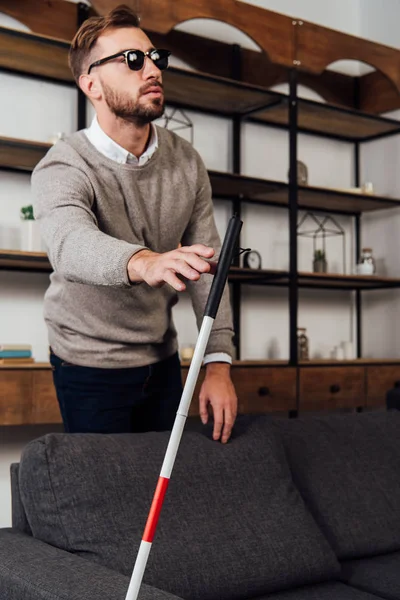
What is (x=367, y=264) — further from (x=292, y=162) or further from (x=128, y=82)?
(x=128, y=82)

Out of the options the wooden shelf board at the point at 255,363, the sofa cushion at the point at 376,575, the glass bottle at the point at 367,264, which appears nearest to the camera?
the sofa cushion at the point at 376,575

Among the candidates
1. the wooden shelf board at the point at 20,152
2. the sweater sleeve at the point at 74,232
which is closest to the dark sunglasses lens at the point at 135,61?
the sweater sleeve at the point at 74,232

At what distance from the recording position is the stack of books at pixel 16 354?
338 centimetres

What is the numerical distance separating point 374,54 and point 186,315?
1.89 m

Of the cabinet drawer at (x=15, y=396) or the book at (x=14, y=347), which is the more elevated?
the book at (x=14, y=347)

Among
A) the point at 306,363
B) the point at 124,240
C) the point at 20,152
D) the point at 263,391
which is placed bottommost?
the point at 263,391

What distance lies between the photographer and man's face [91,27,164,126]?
1949mm

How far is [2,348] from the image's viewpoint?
342cm

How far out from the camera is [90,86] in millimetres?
2049

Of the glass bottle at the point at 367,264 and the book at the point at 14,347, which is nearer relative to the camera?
the book at the point at 14,347

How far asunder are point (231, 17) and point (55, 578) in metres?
3.36

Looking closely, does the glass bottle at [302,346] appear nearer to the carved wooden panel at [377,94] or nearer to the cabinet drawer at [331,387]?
the cabinet drawer at [331,387]

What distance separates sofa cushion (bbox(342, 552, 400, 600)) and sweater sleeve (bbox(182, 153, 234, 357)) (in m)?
0.59

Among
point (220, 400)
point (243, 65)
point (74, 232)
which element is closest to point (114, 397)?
point (220, 400)
